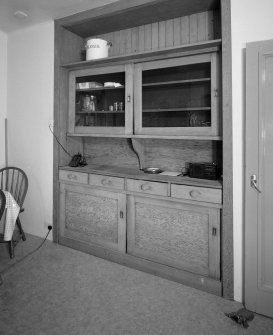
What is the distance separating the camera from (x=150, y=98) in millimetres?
2307

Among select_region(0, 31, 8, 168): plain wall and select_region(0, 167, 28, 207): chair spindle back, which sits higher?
select_region(0, 31, 8, 168): plain wall

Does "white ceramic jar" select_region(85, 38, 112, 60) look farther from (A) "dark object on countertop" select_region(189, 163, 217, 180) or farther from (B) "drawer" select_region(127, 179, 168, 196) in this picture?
(A) "dark object on countertop" select_region(189, 163, 217, 180)

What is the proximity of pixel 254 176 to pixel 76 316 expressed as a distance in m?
1.52

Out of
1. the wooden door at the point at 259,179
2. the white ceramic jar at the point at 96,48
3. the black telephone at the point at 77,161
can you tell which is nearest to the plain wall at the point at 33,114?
the black telephone at the point at 77,161

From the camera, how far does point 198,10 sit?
7.39 feet

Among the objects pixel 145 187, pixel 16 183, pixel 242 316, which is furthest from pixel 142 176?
pixel 16 183

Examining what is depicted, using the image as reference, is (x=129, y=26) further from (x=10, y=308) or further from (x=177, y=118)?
(x=10, y=308)

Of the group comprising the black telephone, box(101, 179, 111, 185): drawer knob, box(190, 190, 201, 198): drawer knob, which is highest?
the black telephone

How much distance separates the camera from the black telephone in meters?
2.77

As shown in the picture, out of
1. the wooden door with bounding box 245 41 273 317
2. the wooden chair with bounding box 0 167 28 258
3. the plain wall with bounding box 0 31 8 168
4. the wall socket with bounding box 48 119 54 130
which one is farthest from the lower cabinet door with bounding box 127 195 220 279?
the plain wall with bounding box 0 31 8 168

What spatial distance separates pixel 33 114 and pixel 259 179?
2460 millimetres

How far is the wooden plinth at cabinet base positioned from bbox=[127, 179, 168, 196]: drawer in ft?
2.01

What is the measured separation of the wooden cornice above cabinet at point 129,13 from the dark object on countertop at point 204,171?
1.34m

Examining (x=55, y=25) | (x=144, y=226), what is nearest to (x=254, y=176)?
(x=144, y=226)
